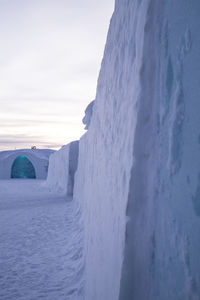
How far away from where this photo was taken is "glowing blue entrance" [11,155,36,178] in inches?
973

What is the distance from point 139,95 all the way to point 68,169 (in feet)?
30.6

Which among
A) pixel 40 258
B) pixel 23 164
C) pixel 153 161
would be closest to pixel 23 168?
pixel 23 164

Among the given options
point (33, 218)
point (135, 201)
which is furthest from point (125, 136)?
point (33, 218)

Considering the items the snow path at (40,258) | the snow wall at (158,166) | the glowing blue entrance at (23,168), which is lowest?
the snow path at (40,258)

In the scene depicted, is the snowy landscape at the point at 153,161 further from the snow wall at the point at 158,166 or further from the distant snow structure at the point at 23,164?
the distant snow structure at the point at 23,164

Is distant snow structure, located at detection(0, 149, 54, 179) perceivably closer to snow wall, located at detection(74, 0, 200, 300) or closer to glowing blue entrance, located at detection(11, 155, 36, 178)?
glowing blue entrance, located at detection(11, 155, 36, 178)

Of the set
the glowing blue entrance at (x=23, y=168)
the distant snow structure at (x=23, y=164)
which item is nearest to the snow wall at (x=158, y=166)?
the distant snow structure at (x=23, y=164)

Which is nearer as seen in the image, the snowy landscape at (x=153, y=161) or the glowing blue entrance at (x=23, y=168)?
the snowy landscape at (x=153, y=161)

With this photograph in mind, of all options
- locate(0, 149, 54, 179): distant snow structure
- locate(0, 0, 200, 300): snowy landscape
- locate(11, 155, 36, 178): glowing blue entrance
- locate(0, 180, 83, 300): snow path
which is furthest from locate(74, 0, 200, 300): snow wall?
locate(11, 155, 36, 178): glowing blue entrance

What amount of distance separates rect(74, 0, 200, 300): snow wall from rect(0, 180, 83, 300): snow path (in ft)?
3.47

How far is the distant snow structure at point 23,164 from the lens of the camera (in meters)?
22.5

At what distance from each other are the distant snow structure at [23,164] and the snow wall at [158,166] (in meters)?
21.9

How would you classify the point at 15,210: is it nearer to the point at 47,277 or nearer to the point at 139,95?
the point at 47,277

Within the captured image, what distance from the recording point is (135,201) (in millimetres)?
1441
